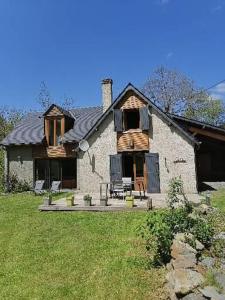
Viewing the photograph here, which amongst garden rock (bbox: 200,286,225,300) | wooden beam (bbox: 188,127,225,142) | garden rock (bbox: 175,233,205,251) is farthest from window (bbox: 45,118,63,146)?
garden rock (bbox: 200,286,225,300)

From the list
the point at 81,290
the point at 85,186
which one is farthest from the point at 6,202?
the point at 81,290

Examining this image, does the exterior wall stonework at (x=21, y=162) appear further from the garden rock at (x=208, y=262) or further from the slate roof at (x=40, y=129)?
the garden rock at (x=208, y=262)

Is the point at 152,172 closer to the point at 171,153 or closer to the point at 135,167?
the point at 135,167

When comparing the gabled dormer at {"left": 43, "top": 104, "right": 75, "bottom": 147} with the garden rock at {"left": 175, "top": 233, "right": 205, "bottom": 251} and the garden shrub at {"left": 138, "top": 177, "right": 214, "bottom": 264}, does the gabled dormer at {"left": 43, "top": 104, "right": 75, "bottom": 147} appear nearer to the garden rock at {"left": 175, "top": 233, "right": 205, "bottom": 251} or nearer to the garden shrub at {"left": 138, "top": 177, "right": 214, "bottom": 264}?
the garden shrub at {"left": 138, "top": 177, "right": 214, "bottom": 264}

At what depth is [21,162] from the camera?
23.9 meters

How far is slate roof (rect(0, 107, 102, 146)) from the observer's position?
23389mm

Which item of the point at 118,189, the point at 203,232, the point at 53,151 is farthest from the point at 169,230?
the point at 53,151

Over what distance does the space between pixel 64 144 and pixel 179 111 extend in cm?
2065

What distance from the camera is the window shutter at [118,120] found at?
788 inches

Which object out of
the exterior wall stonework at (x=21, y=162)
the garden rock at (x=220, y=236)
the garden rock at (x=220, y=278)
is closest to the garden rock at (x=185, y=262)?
the garden rock at (x=220, y=278)

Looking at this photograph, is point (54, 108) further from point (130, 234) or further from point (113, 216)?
point (130, 234)

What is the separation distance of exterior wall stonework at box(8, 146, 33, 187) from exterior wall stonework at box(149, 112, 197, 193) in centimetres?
941

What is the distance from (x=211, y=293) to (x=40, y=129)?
20369mm

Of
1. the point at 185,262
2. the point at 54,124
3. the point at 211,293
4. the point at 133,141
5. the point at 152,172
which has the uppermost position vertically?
the point at 54,124
